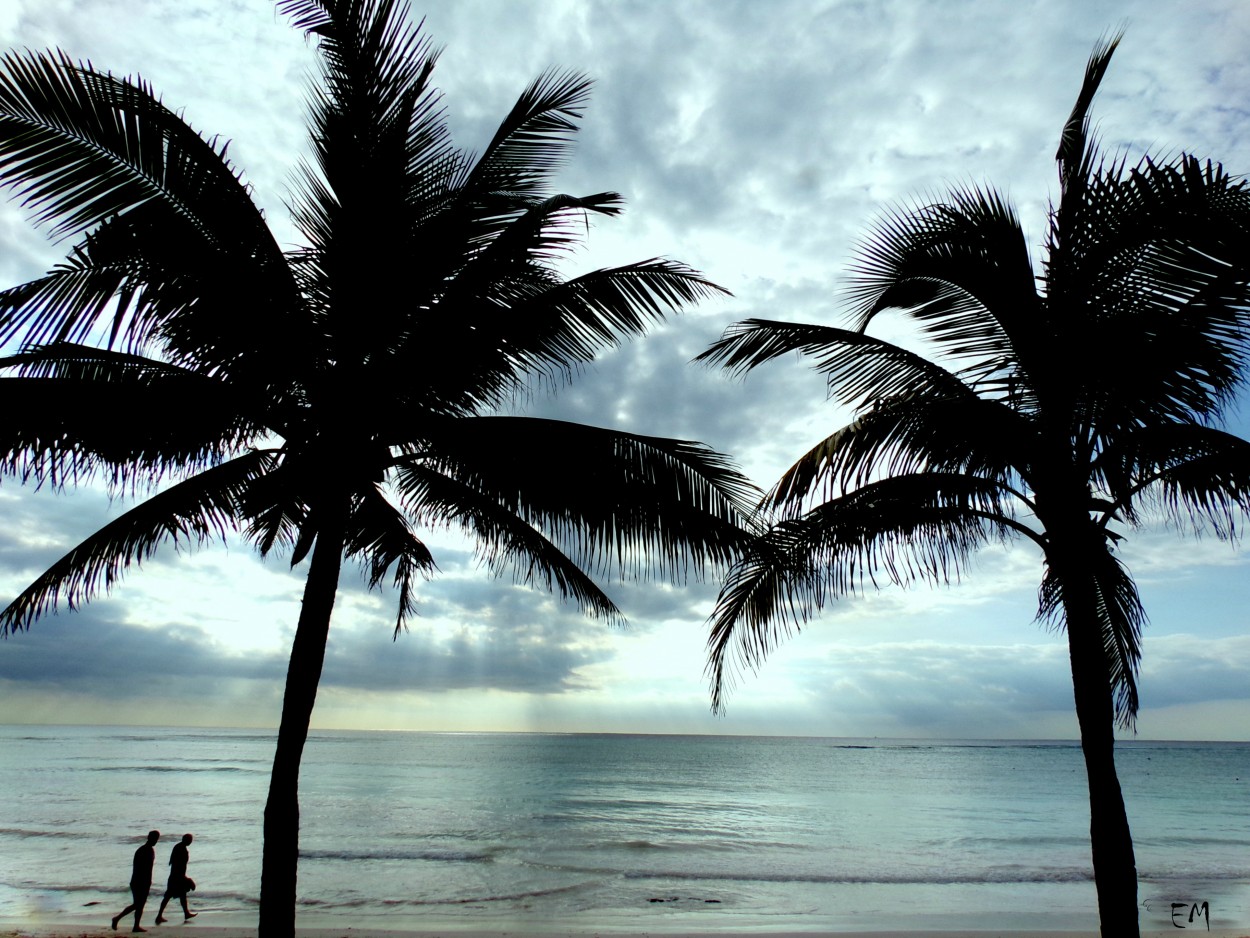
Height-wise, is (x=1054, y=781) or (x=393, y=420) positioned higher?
(x=393, y=420)

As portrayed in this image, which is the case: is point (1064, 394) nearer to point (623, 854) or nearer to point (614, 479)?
point (614, 479)

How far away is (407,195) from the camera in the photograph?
634cm

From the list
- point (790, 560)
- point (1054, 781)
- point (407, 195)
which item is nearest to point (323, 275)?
point (407, 195)

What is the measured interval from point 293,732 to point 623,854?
66.7ft

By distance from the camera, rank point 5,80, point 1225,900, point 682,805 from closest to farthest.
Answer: point 5,80 < point 1225,900 < point 682,805

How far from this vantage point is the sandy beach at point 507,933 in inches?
456

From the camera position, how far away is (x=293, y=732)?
555 cm

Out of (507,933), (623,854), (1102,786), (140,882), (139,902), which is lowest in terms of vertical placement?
(623,854)

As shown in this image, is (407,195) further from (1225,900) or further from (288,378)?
(1225,900)

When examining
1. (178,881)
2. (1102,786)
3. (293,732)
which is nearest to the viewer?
Answer: (1102,786)

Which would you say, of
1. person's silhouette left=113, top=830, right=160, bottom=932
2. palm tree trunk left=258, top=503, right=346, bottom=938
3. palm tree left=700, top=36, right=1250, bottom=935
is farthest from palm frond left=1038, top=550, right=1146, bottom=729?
person's silhouette left=113, top=830, right=160, bottom=932

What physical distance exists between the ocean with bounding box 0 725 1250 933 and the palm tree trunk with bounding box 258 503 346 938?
9.56 meters

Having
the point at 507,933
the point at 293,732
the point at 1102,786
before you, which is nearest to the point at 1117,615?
the point at 1102,786

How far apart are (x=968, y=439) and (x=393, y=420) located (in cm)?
414
